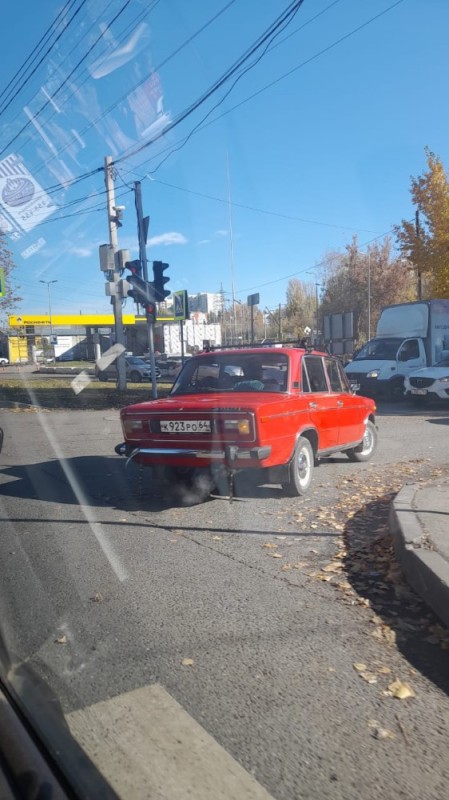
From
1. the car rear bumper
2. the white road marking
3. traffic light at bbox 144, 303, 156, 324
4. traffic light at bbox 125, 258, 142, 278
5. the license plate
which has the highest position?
traffic light at bbox 125, 258, 142, 278

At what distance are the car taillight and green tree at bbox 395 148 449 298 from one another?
21.5m

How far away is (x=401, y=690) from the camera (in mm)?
2975

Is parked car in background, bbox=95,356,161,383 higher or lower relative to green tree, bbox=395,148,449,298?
lower

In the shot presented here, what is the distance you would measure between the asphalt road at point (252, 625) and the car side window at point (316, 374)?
1433mm

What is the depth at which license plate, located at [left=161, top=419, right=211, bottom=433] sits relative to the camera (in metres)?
6.09

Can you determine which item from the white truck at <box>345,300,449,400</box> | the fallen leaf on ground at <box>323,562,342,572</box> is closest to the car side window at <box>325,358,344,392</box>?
the fallen leaf on ground at <box>323,562,342,572</box>

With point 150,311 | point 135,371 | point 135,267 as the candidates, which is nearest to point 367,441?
point 150,311

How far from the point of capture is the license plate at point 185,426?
6.09 m

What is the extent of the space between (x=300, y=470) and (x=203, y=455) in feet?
4.55

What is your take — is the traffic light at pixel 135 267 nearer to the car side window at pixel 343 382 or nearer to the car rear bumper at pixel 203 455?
the car side window at pixel 343 382

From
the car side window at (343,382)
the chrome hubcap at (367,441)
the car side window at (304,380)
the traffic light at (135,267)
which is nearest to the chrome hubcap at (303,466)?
the car side window at (304,380)

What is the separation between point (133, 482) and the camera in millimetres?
7719

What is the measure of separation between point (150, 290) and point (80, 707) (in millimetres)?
12987

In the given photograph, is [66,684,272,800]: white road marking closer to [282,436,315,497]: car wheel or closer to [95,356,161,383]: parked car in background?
[282,436,315,497]: car wheel
